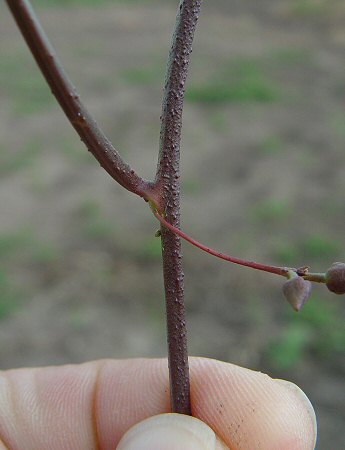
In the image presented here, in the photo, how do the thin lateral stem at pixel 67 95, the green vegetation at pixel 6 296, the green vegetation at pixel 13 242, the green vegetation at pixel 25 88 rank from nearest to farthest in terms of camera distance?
1. the thin lateral stem at pixel 67 95
2. the green vegetation at pixel 6 296
3. the green vegetation at pixel 13 242
4. the green vegetation at pixel 25 88

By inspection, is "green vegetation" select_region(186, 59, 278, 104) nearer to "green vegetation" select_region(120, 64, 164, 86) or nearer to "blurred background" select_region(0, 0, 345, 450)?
"blurred background" select_region(0, 0, 345, 450)

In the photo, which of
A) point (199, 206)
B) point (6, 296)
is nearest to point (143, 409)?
point (6, 296)

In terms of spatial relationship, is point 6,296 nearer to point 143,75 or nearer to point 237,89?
point 237,89

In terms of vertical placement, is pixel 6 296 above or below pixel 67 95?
below

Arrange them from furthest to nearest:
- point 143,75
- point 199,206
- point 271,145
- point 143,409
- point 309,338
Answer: point 143,75 < point 271,145 < point 199,206 < point 309,338 < point 143,409

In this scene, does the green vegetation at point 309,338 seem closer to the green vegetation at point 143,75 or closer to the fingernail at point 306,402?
the fingernail at point 306,402

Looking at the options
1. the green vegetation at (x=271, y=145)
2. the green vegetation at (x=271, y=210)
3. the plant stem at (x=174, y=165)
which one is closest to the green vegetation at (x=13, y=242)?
the green vegetation at (x=271, y=210)

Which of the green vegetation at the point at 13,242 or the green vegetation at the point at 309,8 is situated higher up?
the green vegetation at the point at 309,8

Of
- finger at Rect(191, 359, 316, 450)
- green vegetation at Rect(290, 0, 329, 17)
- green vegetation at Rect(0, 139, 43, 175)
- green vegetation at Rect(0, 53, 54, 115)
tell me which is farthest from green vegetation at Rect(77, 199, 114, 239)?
green vegetation at Rect(290, 0, 329, 17)
